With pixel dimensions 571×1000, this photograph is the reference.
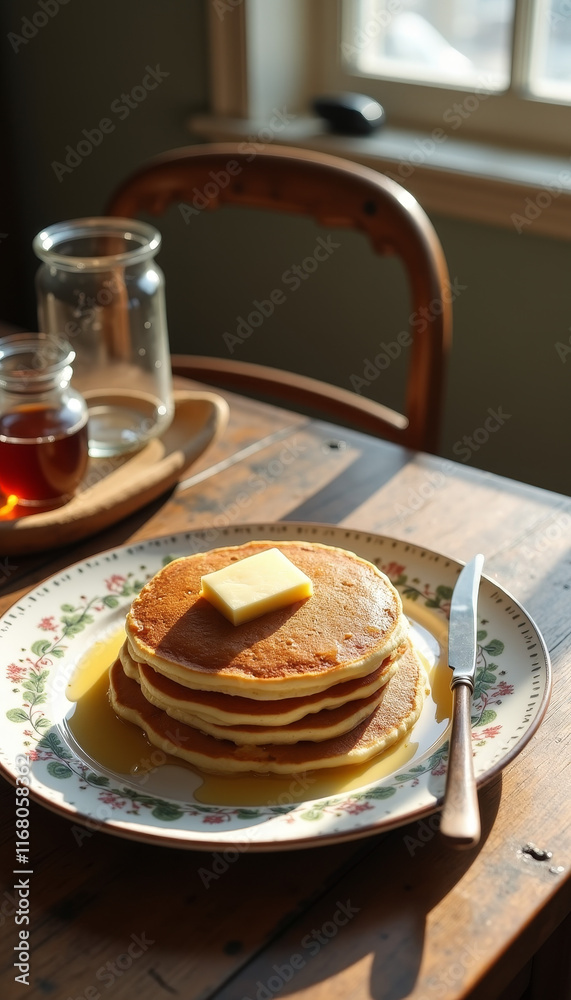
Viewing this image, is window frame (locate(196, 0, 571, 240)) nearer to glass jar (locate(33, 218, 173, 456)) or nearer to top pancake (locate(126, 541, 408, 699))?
glass jar (locate(33, 218, 173, 456))

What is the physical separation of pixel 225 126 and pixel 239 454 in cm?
129

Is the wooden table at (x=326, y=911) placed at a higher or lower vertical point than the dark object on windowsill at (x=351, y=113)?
lower

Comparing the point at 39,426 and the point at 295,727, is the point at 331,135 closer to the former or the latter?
the point at 39,426

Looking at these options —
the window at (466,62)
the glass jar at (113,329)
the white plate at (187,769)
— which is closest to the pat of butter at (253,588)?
the white plate at (187,769)

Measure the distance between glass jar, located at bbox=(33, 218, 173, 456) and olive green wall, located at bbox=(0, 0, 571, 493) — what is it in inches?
36.7

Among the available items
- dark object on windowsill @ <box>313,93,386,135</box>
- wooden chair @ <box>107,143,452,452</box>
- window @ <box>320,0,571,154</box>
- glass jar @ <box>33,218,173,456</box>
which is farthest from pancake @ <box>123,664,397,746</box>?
dark object on windowsill @ <box>313,93,386,135</box>

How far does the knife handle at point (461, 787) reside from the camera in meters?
0.55

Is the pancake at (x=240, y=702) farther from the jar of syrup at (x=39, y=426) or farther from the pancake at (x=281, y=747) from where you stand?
the jar of syrup at (x=39, y=426)

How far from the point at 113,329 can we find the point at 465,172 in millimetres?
981

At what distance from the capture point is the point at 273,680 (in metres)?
0.63

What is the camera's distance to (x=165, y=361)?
46.4 inches

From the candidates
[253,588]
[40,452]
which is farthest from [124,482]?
[253,588]

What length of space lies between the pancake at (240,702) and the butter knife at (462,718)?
0.06m

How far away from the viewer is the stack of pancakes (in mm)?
641
